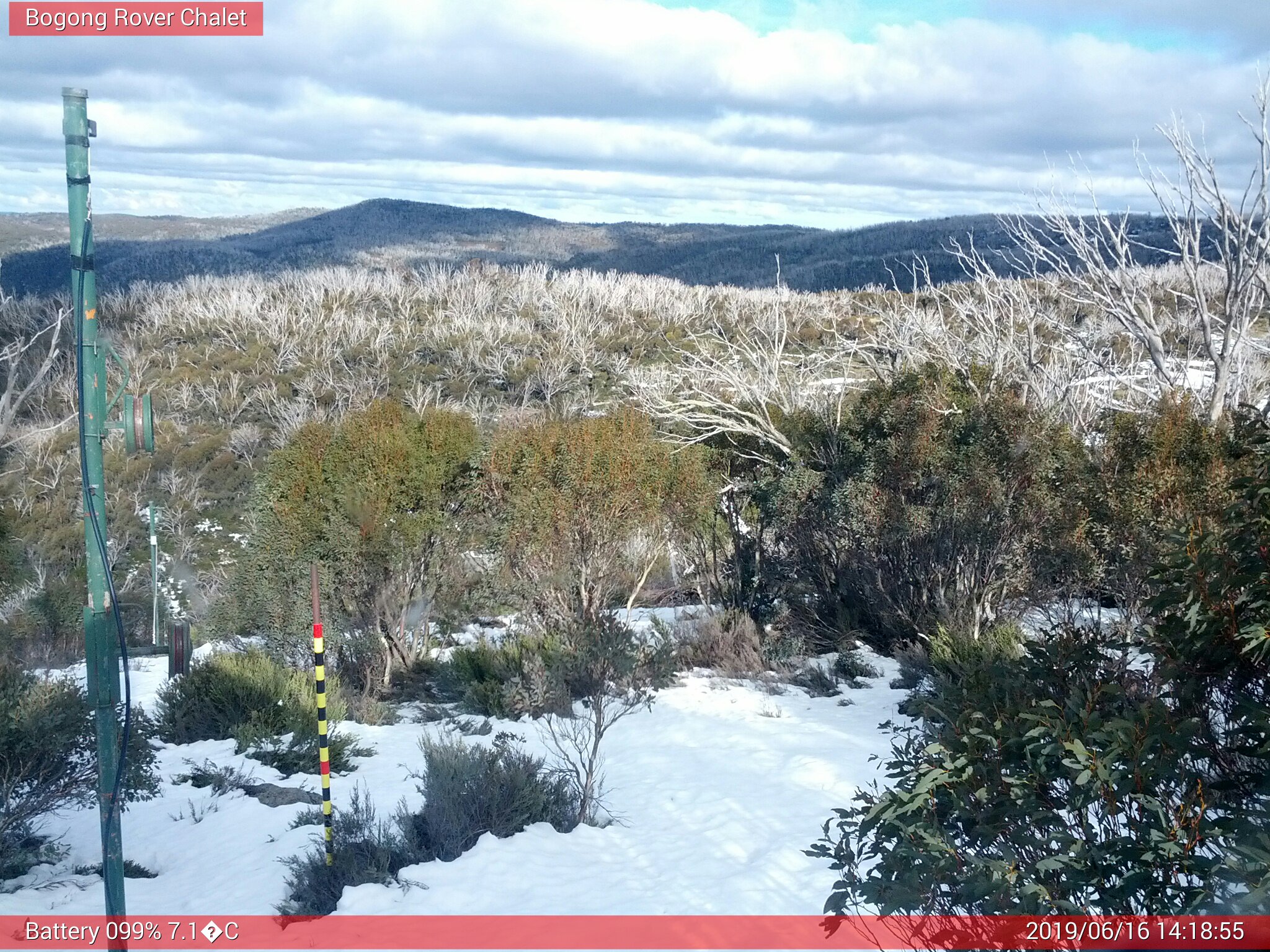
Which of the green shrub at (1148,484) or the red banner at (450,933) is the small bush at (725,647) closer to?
the green shrub at (1148,484)

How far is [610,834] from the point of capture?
21.1 ft

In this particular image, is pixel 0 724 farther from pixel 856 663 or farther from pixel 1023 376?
pixel 1023 376

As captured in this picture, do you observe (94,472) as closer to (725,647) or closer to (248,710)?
(248,710)

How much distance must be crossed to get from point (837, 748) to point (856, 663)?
2370 millimetres

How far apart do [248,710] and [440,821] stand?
12.5 feet

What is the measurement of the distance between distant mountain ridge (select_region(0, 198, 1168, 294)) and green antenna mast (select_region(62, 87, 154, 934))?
52270mm

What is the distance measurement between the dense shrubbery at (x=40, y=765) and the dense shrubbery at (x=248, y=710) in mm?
1895

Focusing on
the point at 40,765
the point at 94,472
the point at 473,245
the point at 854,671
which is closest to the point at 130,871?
the point at 40,765

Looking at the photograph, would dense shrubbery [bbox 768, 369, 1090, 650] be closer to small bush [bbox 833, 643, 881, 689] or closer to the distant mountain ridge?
small bush [bbox 833, 643, 881, 689]

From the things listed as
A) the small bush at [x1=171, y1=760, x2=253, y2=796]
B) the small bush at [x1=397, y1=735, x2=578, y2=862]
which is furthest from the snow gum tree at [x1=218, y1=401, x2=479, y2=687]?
the small bush at [x1=397, y1=735, x2=578, y2=862]

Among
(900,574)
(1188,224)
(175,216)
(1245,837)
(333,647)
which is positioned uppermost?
(175,216)

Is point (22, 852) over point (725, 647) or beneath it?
over

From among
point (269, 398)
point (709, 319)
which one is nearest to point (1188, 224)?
point (269, 398)

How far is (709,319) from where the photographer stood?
144 ft
